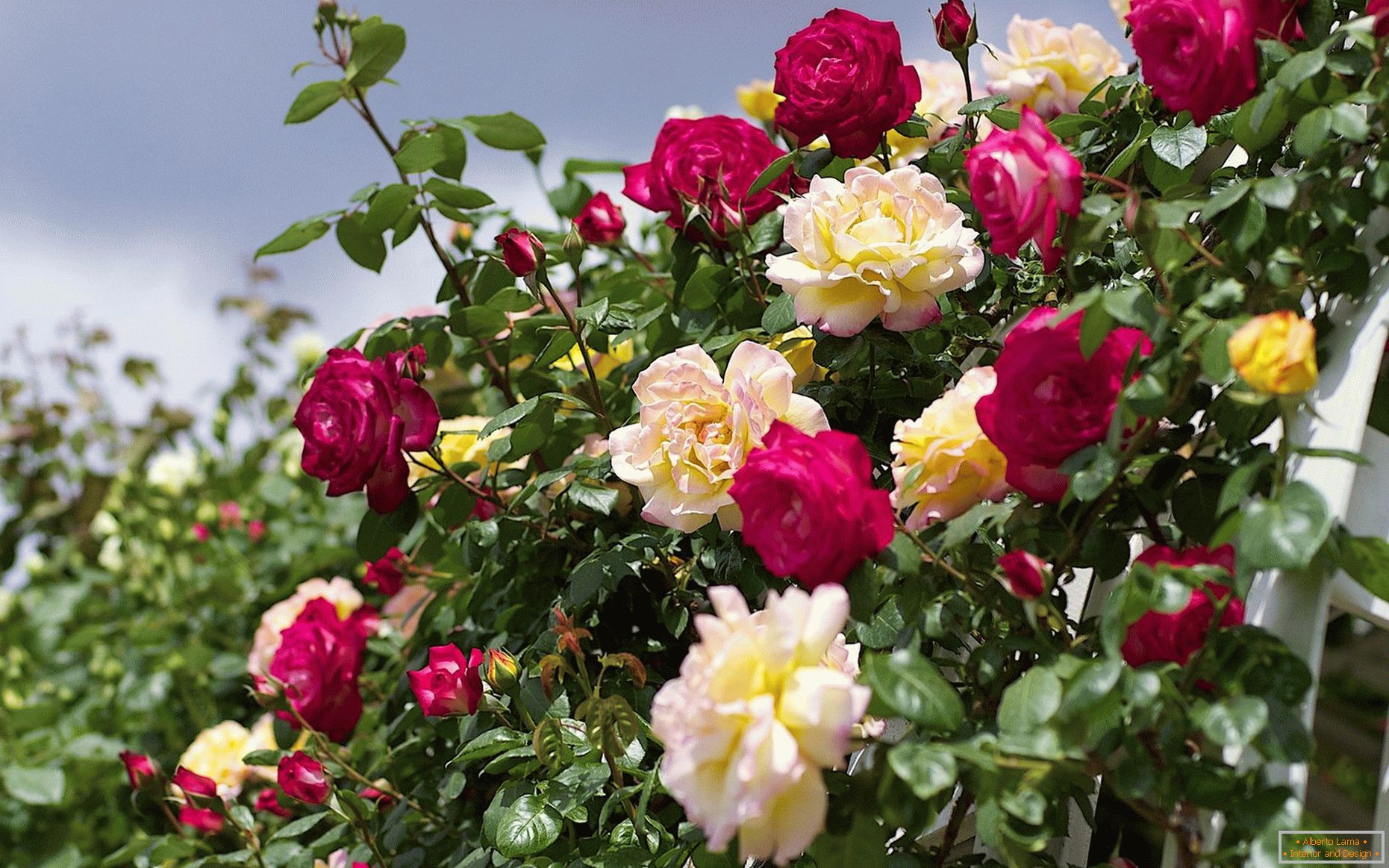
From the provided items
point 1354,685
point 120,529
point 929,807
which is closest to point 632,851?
point 929,807

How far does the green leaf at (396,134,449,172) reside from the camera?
1.31m

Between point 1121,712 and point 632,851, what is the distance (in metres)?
0.43

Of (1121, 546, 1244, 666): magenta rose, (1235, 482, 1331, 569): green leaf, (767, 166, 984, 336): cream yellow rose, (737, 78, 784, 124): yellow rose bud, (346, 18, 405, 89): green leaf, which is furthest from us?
(737, 78, 784, 124): yellow rose bud

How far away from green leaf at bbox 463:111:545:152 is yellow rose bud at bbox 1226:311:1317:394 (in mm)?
939

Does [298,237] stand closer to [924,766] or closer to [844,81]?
[844,81]

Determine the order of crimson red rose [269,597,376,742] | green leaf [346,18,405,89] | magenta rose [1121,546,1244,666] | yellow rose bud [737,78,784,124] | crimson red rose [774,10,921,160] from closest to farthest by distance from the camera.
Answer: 1. magenta rose [1121,546,1244,666]
2. crimson red rose [774,10,921,160]
3. green leaf [346,18,405,89]
4. crimson red rose [269,597,376,742]
5. yellow rose bud [737,78,784,124]

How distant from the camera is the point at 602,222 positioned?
1338mm

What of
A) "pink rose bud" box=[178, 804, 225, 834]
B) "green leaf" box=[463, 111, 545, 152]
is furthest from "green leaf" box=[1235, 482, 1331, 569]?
"pink rose bud" box=[178, 804, 225, 834]

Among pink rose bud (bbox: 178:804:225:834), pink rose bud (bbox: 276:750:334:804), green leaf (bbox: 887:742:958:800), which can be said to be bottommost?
pink rose bud (bbox: 178:804:225:834)

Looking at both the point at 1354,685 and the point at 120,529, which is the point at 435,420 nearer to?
the point at 120,529

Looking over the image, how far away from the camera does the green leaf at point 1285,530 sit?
0.62m

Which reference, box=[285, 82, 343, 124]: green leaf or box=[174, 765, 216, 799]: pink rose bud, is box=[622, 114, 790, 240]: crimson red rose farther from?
box=[174, 765, 216, 799]: pink rose bud

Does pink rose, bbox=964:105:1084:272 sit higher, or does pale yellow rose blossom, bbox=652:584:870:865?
pink rose, bbox=964:105:1084:272

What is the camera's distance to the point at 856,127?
1.08 meters
